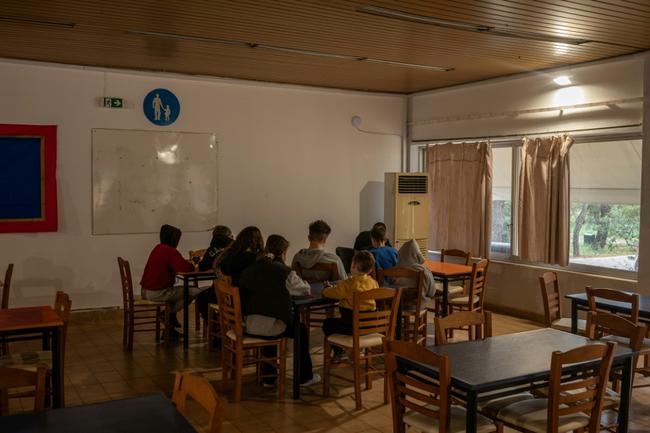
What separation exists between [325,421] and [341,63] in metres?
4.07

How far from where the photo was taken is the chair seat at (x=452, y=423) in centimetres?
313

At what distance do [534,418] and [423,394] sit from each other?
56 cm

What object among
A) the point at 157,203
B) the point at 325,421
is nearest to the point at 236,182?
the point at 157,203

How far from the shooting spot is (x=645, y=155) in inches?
253

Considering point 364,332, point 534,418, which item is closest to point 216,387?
point 364,332

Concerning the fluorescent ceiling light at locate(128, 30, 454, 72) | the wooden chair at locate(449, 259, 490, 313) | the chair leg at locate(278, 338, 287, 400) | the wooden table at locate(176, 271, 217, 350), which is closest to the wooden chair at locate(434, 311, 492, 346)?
the chair leg at locate(278, 338, 287, 400)

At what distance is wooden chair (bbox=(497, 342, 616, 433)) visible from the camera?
299 centimetres

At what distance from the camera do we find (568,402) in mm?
3098

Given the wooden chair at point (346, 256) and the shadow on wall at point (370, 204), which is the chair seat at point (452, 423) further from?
the shadow on wall at point (370, 204)

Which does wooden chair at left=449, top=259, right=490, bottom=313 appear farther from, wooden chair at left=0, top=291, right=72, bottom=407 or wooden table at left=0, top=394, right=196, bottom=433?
wooden table at left=0, top=394, right=196, bottom=433

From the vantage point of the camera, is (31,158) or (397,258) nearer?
(397,258)

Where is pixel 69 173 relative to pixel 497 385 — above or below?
above

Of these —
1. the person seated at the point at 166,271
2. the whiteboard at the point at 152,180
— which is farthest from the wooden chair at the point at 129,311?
the whiteboard at the point at 152,180

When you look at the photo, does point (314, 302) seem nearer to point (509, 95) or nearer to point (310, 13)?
point (310, 13)
